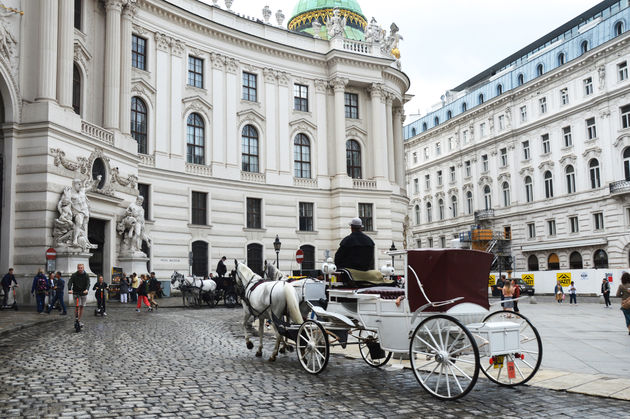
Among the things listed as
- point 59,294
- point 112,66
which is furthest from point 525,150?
point 59,294

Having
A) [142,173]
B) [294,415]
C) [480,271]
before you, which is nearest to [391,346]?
[480,271]

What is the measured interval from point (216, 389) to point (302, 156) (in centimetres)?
3638

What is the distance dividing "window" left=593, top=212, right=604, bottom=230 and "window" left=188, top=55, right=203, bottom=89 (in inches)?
1413

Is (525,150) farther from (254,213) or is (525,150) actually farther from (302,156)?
(254,213)

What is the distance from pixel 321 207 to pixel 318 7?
68.5ft

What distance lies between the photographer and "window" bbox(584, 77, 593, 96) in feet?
170

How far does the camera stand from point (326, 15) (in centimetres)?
5241

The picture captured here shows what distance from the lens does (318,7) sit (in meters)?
53.0

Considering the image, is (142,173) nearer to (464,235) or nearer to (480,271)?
(480,271)

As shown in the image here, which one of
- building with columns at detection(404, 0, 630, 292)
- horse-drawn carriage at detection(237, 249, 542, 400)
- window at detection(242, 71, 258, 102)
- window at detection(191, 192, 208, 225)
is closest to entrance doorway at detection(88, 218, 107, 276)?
window at detection(191, 192, 208, 225)

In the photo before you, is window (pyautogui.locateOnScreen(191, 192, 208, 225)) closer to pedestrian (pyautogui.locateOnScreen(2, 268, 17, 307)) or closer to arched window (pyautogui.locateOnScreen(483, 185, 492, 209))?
pedestrian (pyautogui.locateOnScreen(2, 268, 17, 307))

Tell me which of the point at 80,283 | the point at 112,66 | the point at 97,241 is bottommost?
the point at 80,283

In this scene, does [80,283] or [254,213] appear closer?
[80,283]

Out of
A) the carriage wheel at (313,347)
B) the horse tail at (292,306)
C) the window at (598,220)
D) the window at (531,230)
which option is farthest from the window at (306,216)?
the carriage wheel at (313,347)
